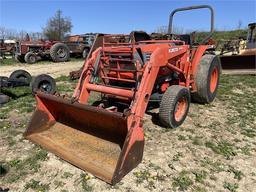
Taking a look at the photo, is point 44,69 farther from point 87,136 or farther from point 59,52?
point 87,136

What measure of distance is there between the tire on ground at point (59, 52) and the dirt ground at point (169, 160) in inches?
453

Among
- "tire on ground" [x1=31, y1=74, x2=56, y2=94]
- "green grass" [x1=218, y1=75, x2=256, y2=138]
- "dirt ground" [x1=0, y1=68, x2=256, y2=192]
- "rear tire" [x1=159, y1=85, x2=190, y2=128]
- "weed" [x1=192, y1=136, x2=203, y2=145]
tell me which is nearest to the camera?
"dirt ground" [x1=0, y1=68, x2=256, y2=192]

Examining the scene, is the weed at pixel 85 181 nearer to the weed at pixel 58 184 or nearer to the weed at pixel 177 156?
the weed at pixel 58 184

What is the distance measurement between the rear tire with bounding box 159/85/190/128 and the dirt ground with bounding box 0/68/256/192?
6.5 inches

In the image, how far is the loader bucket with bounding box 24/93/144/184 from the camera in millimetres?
3509

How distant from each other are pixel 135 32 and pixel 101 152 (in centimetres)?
297

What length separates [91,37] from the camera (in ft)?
64.2

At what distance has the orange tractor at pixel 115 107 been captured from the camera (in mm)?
3658

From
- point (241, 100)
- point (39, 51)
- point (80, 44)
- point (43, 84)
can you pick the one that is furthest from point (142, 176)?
point (80, 44)

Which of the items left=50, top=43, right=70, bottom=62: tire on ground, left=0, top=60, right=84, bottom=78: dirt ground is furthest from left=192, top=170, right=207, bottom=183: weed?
left=50, top=43, right=70, bottom=62: tire on ground

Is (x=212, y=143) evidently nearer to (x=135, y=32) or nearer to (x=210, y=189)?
(x=210, y=189)

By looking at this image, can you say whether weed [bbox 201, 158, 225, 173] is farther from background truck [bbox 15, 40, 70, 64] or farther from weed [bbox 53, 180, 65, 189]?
background truck [bbox 15, 40, 70, 64]

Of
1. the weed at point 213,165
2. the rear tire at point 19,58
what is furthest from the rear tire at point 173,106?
the rear tire at point 19,58

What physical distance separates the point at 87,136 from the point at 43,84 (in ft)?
10.9
